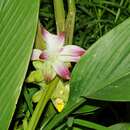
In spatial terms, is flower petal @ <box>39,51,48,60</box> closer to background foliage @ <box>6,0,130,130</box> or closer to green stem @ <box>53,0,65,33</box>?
green stem @ <box>53,0,65,33</box>

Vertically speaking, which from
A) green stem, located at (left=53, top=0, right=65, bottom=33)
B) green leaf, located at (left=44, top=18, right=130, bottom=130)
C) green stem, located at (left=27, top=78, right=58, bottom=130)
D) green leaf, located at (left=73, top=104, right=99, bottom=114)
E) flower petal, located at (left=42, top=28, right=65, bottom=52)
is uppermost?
green stem, located at (left=53, top=0, right=65, bottom=33)

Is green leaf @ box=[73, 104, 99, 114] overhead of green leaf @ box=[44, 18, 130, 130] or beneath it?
beneath

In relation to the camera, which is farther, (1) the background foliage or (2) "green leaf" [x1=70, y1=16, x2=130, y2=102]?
(1) the background foliage

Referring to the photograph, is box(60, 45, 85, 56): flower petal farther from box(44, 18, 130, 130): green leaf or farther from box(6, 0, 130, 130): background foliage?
box(6, 0, 130, 130): background foliage

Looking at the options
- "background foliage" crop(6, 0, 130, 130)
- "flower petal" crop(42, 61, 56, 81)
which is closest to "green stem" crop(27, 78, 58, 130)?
"flower petal" crop(42, 61, 56, 81)

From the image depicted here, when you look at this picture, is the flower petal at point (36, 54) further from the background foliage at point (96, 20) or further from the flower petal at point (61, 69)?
the background foliage at point (96, 20)

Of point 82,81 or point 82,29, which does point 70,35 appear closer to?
point 82,81

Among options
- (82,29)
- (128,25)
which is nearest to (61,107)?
(128,25)
